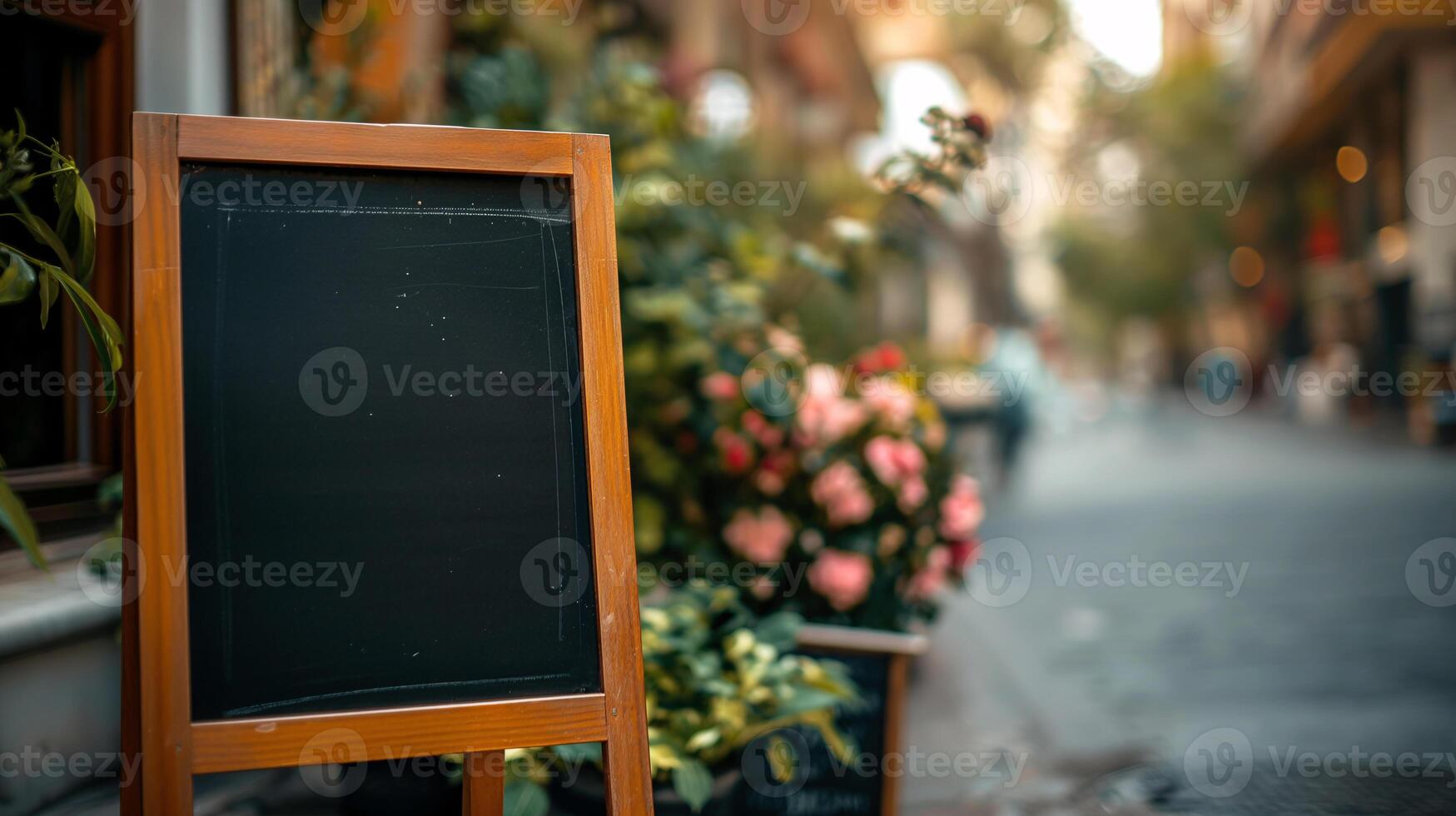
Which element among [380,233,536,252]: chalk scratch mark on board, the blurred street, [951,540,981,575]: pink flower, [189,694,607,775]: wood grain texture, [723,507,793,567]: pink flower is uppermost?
[380,233,536,252]: chalk scratch mark on board

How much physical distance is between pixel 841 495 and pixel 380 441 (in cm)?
194

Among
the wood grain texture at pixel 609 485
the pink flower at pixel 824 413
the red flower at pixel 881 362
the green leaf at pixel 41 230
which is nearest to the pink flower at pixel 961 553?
the pink flower at pixel 824 413

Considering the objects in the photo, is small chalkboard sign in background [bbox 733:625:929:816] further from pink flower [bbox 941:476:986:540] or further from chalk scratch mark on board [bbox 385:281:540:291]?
chalk scratch mark on board [bbox 385:281:540:291]

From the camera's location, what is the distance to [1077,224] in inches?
1646

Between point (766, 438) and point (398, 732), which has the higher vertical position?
point (766, 438)

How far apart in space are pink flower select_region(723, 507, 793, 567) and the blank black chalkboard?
5.30 ft

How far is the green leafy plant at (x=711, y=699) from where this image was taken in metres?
2.05

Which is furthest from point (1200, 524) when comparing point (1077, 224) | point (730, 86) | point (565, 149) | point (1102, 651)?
point (1077, 224)

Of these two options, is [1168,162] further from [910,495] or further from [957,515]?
[910,495]

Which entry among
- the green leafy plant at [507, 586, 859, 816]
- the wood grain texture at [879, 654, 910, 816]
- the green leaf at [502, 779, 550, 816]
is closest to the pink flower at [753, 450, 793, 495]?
the wood grain texture at [879, 654, 910, 816]

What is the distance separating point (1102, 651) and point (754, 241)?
2.83 m

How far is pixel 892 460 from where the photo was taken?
10.9ft

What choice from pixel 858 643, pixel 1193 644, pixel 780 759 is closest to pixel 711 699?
pixel 780 759

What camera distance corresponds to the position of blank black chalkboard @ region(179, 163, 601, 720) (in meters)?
1.49
